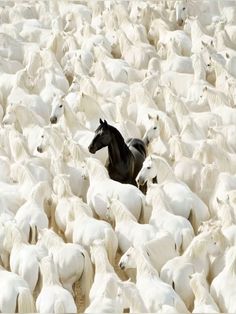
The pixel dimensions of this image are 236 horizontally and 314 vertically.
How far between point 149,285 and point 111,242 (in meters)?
0.87

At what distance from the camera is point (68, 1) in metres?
15.5

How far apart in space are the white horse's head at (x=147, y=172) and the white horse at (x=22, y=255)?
1.54 metres

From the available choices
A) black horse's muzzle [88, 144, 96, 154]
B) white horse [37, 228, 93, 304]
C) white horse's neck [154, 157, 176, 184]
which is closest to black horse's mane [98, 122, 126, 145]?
black horse's muzzle [88, 144, 96, 154]

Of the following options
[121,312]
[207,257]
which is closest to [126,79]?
[207,257]

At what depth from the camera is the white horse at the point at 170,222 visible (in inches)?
337

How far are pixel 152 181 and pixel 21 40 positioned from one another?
484cm

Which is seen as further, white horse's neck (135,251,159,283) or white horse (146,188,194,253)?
white horse (146,188,194,253)

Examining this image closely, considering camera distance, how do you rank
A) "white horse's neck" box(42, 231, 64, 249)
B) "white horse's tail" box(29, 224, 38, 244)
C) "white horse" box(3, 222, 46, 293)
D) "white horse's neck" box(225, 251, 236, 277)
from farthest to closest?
"white horse's tail" box(29, 224, 38, 244) < "white horse's neck" box(42, 231, 64, 249) < "white horse" box(3, 222, 46, 293) < "white horse's neck" box(225, 251, 236, 277)

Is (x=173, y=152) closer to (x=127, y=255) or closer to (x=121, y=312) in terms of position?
(x=127, y=255)

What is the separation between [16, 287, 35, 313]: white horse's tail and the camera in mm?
7602

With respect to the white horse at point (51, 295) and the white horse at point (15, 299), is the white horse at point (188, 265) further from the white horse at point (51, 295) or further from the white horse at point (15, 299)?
the white horse at point (15, 299)

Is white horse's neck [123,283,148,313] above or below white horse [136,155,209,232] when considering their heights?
above

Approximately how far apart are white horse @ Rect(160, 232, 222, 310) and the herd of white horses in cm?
1

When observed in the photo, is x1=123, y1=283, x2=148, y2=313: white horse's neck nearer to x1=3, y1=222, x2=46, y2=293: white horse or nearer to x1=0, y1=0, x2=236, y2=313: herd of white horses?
x1=0, y1=0, x2=236, y2=313: herd of white horses
